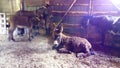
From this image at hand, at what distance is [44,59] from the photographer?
479 centimetres

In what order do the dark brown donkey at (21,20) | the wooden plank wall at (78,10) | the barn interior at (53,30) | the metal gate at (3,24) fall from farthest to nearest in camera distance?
the metal gate at (3,24) < the dark brown donkey at (21,20) < the wooden plank wall at (78,10) < the barn interior at (53,30)

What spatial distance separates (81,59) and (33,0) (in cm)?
415

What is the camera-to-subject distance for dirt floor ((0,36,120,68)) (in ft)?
14.4

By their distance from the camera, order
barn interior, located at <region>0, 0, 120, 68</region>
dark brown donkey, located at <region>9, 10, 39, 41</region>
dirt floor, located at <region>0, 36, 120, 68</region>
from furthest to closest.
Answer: dark brown donkey, located at <region>9, 10, 39, 41</region>, barn interior, located at <region>0, 0, 120, 68</region>, dirt floor, located at <region>0, 36, 120, 68</region>

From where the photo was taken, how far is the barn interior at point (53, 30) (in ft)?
15.3

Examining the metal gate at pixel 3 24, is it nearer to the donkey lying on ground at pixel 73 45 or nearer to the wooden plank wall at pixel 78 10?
the wooden plank wall at pixel 78 10

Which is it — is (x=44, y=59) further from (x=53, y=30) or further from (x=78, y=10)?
(x=78, y=10)

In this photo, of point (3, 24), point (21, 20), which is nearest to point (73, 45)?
point (21, 20)

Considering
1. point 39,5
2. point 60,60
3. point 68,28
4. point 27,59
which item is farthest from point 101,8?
point 27,59

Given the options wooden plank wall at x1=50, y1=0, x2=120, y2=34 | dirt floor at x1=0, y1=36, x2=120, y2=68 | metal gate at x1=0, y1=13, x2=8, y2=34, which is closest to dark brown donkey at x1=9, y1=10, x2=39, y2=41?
metal gate at x1=0, y1=13, x2=8, y2=34

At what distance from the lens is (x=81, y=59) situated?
4762 mm

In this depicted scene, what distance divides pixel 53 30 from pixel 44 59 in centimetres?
200

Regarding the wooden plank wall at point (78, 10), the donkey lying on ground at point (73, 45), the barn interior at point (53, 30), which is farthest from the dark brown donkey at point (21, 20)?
the donkey lying on ground at point (73, 45)

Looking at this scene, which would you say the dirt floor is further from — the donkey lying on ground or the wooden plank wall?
the wooden plank wall
